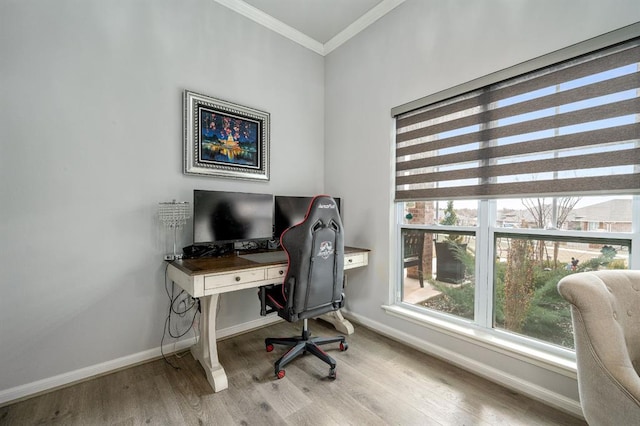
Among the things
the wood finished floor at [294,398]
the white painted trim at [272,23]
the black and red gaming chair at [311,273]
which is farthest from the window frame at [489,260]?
the white painted trim at [272,23]

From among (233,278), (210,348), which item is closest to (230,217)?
(233,278)

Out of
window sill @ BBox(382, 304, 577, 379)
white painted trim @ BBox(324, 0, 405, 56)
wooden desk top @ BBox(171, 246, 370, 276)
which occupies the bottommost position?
window sill @ BBox(382, 304, 577, 379)

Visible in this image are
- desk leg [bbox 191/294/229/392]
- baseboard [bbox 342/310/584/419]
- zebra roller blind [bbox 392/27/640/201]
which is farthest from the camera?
desk leg [bbox 191/294/229/392]

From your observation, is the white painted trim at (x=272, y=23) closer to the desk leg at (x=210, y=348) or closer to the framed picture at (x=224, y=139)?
the framed picture at (x=224, y=139)

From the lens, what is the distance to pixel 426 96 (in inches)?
83.7

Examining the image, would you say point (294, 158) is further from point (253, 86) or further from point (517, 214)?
point (517, 214)

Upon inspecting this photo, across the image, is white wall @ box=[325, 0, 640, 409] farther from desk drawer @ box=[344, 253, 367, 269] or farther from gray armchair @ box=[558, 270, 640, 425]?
gray armchair @ box=[558, 270, 640, 425]

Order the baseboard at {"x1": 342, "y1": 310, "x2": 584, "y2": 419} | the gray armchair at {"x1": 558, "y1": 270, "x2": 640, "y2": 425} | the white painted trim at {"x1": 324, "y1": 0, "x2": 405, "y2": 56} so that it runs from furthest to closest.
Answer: the white painted trim at {"x1": 324, "y1": 0, "x2": 405, "y2": 56} → the baseboard at {"x1": 342, "y1": 310, "x2": 584, "y2": 419} → the gray armchair at {"x1": 558, "y1": 270, "x2": 640, "y2": 425}

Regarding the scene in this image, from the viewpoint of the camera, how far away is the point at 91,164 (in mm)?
1808

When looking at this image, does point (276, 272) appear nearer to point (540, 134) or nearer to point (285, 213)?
point (285, 213)

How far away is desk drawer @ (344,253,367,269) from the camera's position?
2.39 metres

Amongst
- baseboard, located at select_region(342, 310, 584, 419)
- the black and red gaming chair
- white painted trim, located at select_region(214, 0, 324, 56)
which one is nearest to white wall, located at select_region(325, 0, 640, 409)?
baseboard, located at select_region(342, 310, 584, 419)

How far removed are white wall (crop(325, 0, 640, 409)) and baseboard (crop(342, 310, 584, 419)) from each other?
11mm

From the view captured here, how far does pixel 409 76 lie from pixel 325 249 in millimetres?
1642
